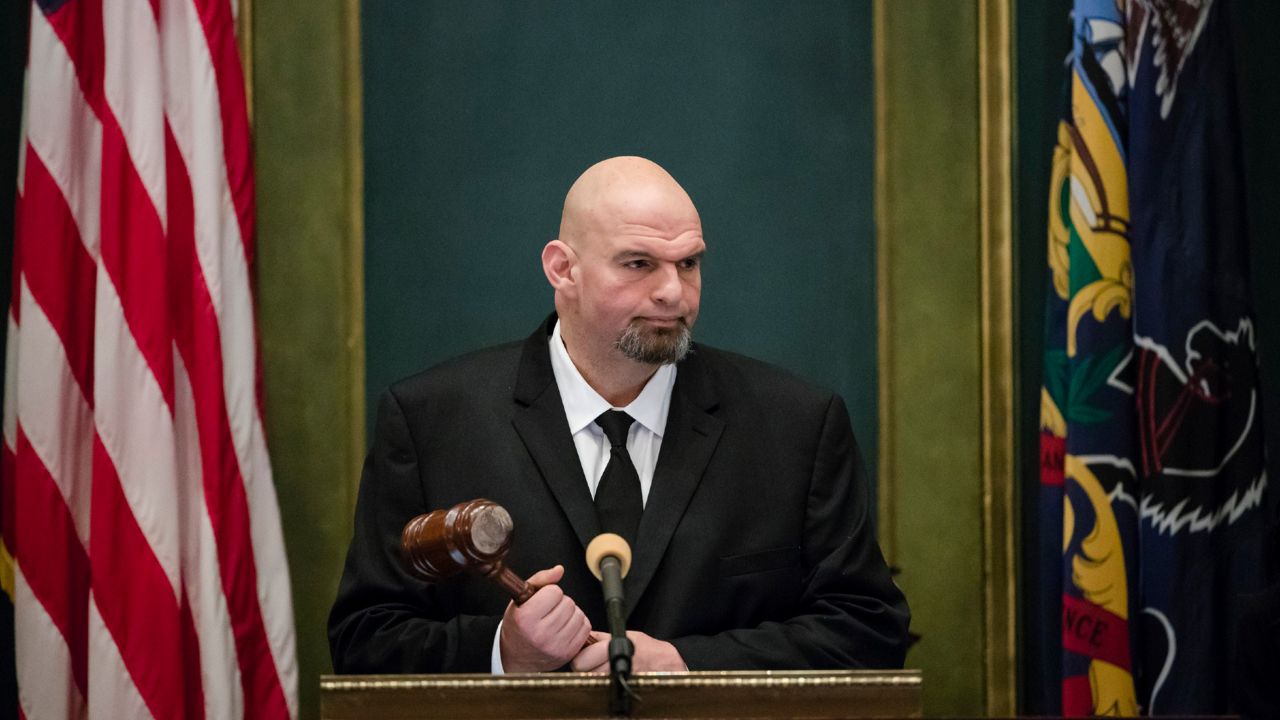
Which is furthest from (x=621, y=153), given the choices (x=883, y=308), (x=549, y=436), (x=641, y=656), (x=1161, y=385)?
(x=641, y=656)

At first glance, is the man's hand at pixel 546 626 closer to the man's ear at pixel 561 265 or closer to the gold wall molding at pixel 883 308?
the man's ear at pixel 561 265

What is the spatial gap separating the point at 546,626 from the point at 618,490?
0.52 meters

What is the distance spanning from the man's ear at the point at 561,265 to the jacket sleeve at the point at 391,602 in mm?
413

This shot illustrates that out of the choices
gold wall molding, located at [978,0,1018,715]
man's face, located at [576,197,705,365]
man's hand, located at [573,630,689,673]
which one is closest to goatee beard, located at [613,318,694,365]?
man's face, located at [576,197,705,365]

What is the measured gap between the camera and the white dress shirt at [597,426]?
114 inches

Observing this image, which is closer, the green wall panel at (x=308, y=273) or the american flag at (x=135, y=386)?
the american flag at (x=135, y=386)

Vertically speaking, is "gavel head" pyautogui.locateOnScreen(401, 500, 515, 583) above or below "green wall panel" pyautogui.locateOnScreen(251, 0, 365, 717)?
below

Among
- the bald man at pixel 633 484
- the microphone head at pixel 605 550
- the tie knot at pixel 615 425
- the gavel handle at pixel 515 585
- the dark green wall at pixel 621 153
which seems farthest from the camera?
the dark green wall at pixel 621 153

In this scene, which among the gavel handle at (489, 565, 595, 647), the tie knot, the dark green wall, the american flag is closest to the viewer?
the gavel handle at (489, 565, 595, 647)

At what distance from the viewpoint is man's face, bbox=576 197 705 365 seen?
280 centimetres

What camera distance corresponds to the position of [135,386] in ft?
11.3

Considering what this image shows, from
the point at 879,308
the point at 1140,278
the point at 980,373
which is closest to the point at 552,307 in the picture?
the point at 879,308

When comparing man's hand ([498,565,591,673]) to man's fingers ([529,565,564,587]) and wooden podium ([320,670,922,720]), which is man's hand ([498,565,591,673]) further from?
wooden podium ([320,670,922,720])

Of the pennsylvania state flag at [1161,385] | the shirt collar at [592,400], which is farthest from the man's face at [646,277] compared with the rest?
the pennsylvania state flag at [1161,385]
